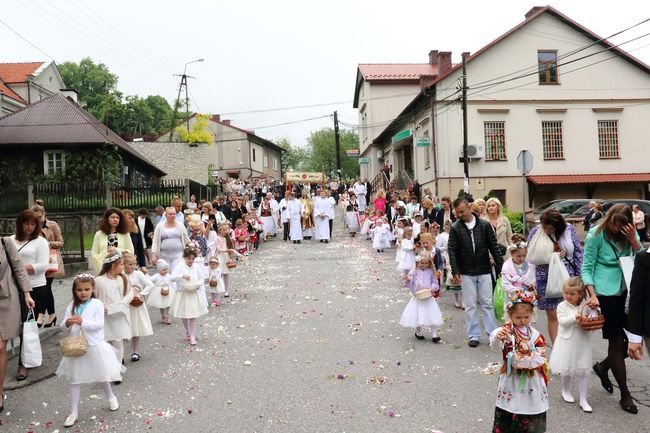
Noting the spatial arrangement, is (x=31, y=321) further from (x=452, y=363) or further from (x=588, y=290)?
(x=588, y=290)

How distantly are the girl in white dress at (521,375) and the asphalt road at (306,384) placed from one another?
2.31 feet

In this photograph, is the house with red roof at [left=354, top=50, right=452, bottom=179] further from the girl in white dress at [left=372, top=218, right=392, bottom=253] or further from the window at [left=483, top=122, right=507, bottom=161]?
the girl in white dress at [left=372, top=218, right=392, bottom=253]

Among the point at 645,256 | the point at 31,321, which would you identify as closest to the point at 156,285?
the point at 31,321

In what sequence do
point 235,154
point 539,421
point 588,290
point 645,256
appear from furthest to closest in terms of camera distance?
1. point 235,154
2. point 588,290
3. point 645,256
4. point 539,421

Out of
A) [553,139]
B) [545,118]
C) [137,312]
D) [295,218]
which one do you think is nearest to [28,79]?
[295,218]

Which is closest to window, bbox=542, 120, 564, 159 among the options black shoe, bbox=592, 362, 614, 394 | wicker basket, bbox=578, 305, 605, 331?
Result: black shoe, bbox=592, 362, 614, 394

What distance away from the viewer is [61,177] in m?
29.0

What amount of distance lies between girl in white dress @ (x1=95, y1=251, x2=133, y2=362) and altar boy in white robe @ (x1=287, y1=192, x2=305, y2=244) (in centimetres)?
1553

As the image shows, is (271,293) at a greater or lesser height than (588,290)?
lesser

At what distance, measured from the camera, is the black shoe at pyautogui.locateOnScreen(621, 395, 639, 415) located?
16.9ft

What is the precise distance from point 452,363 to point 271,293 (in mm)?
5764

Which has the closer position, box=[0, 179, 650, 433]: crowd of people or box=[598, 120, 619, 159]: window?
box=[0, 179, 650, 433]: crowd of people

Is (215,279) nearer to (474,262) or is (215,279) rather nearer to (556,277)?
(474,262)

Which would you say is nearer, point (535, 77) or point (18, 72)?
point (535, 77)
